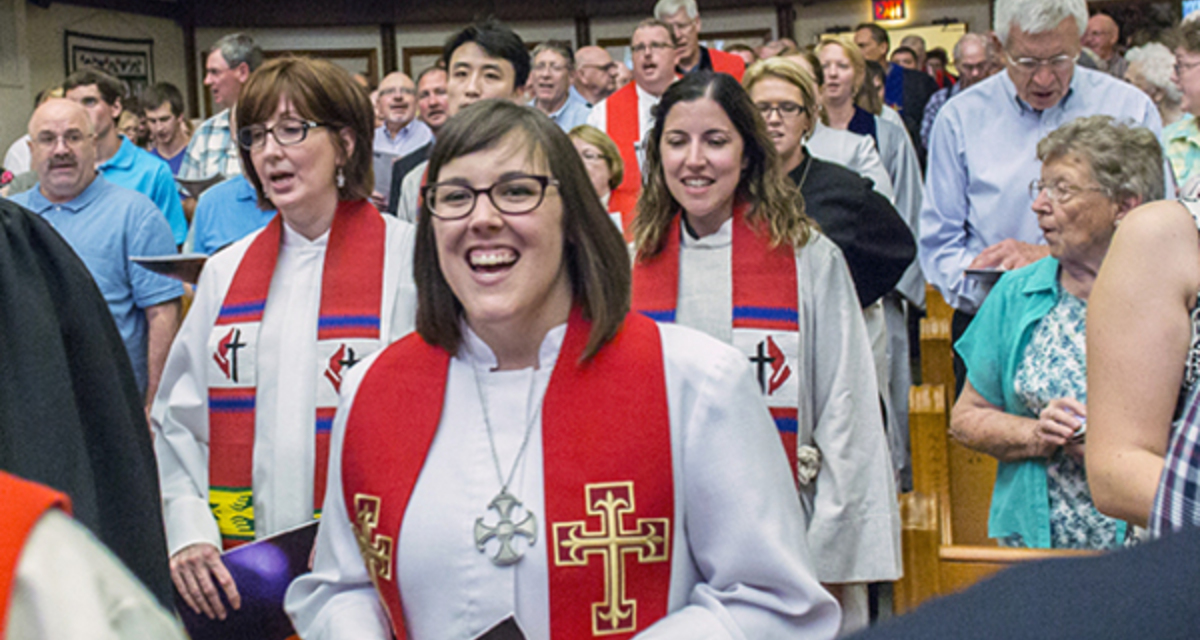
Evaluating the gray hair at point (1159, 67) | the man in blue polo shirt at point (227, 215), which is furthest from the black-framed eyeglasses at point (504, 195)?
the gray hair at point (1159, 67)

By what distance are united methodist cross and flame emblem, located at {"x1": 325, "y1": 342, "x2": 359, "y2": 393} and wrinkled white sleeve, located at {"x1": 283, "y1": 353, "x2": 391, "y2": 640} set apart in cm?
79

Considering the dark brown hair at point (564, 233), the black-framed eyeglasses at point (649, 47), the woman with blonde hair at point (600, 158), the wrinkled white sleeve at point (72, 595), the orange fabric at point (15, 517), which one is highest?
the black-framed eyeglasses at point (649, 47)

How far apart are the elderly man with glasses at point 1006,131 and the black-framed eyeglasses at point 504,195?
8.09 ft

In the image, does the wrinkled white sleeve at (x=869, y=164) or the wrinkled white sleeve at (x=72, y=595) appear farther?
the wrinkled white sleeve at (x=869, y=164)

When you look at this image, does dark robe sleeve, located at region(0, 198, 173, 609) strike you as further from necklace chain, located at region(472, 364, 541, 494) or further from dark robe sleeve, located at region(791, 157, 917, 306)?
dark robe sleeve, located at region(791, 157, 917, 306)

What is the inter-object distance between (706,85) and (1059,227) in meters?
1.02

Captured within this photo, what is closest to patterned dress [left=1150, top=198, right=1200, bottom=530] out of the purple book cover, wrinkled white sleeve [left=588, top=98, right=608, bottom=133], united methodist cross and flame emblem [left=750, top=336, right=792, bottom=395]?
united methodist cross and flame emblem [left=750, top=336, right=792, bottom=395]

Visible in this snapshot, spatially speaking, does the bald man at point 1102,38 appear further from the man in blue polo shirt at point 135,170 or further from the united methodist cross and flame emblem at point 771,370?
the united methodist cross and flame emblem at point 771,370

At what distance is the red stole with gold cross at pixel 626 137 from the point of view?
18.3 ft

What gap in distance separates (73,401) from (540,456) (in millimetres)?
806

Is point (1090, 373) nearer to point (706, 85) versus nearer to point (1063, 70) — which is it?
point (706, 85)

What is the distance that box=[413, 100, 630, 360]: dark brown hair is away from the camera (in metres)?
2.43

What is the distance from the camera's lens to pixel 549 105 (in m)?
7.77

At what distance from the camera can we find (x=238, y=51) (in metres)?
6.83
